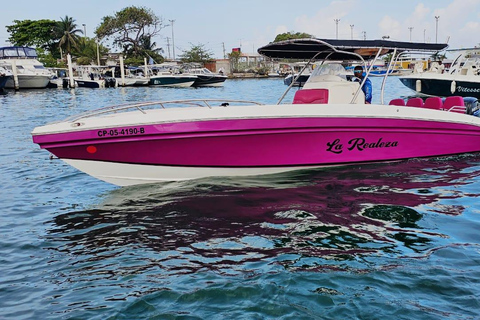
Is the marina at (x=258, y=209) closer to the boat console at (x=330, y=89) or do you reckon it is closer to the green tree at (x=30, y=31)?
the boat console at (x=330, y=89)

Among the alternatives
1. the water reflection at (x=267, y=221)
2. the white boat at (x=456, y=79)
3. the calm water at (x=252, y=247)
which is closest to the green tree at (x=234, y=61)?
the white boat at (x=456, y=79)

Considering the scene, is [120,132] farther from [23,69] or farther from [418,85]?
[23,69]

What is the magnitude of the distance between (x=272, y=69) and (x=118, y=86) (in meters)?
47.0

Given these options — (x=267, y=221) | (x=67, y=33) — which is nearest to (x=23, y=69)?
(x=67, y=33)

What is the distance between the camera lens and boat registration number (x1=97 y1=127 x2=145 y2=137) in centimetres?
609

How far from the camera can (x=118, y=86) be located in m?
50.9

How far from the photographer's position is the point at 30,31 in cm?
6906

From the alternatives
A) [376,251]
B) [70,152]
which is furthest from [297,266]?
[70,152]

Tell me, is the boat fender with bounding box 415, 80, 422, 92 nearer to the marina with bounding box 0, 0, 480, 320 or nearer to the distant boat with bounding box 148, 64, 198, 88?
the marina with bounding box 0, 0, 480, 320

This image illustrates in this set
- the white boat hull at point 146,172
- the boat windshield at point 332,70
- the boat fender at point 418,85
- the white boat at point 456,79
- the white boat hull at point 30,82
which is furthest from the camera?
the white boat hull at point 30,82

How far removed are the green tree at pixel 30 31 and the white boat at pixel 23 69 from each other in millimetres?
22587

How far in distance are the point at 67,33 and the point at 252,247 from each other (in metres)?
72.9

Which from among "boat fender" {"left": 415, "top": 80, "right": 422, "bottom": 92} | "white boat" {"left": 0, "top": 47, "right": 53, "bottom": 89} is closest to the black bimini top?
"boat fender" {"left": 415, "top": 80, "right": 422, "bottom": 92}

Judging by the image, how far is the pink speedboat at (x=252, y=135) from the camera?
6.14 meters
